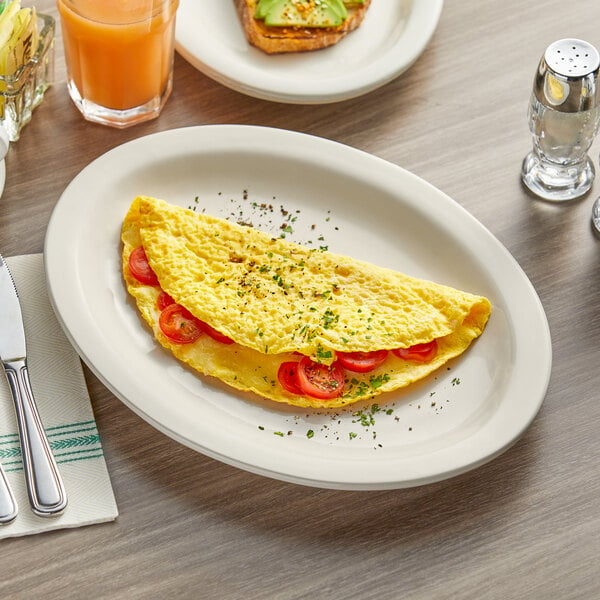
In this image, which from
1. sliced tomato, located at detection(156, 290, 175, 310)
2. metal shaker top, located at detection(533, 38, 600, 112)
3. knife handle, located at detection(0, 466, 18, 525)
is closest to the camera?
knife handle, located at detection(0, 466, 18, 525)

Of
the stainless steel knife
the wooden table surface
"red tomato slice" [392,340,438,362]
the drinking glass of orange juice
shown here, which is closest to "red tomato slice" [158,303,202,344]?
the wooden table surface

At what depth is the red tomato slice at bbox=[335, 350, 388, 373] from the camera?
186 cm

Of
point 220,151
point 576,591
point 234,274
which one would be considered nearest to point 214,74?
point 220,151

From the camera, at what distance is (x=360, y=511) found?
5.62ft

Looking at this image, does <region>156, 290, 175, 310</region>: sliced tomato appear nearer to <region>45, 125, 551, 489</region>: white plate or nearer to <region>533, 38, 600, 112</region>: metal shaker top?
<region>45, 125, 551, 489</region>: white plate

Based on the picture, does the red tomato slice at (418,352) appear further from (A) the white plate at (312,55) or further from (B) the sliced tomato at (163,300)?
(A) the white plate at (312,55)

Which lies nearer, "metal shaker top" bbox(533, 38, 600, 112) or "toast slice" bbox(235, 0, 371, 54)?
"metal shaker top" bbox(533, 38, 600, 112)

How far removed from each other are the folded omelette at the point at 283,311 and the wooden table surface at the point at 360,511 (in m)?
0.19

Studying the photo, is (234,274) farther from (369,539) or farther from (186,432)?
(369,539)

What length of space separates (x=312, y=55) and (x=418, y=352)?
96 centimetres

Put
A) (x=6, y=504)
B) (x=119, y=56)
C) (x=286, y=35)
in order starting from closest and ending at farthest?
1. (x=6, y=504)
2. (x=119, y=56)
3. (x=286, y=35)

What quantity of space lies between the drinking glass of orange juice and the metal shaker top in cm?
86

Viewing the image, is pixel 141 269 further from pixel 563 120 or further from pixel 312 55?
pixel 563 120

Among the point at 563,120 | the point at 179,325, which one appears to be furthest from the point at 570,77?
the point at 179,325
